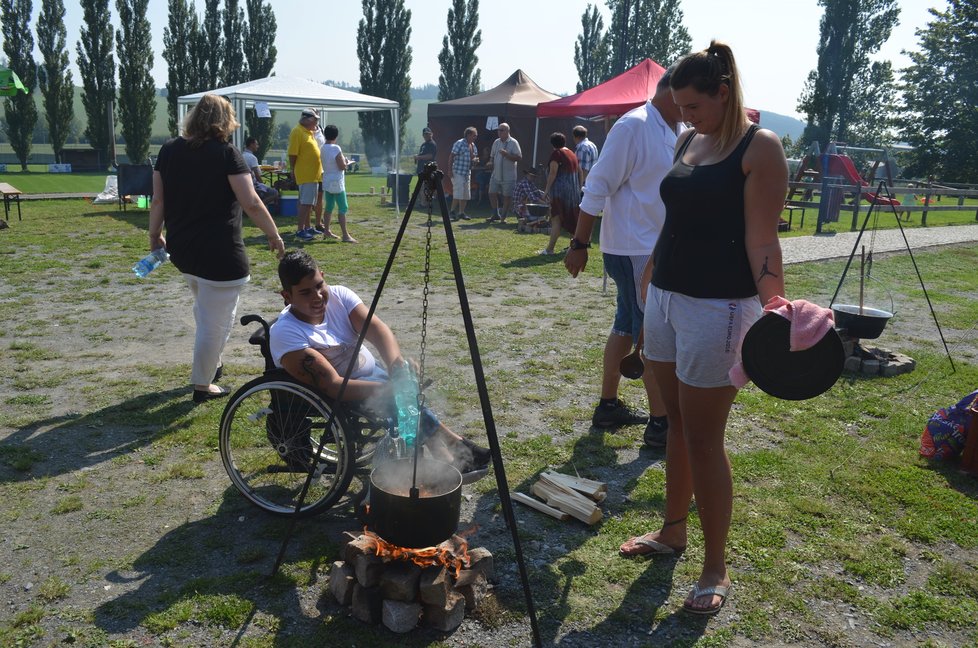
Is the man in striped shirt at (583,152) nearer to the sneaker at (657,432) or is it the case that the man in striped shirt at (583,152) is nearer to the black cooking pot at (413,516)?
the sneaker at (657,432)

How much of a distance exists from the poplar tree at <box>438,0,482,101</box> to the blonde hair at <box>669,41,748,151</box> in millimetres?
41693

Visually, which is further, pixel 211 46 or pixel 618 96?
pixel 211 46

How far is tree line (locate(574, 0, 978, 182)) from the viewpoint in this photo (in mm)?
29444

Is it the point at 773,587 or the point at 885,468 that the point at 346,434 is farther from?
the point at 885,468

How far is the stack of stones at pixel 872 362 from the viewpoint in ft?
18.6

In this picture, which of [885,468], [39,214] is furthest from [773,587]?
[39,214]

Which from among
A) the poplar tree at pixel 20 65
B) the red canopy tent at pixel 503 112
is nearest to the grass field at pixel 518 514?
the red canopy tent at pixel 503 112

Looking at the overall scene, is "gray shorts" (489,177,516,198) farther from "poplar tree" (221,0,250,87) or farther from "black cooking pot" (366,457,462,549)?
"poplar tree" (221,0,250,87)

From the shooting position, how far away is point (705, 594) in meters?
2.76

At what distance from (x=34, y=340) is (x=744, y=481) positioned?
5.60m

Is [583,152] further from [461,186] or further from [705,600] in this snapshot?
[705,600]

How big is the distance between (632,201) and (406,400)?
1666 millimetres

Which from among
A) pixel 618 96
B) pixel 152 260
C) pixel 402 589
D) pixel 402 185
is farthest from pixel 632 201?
pixel 402 185

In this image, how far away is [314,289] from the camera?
3.47 m
